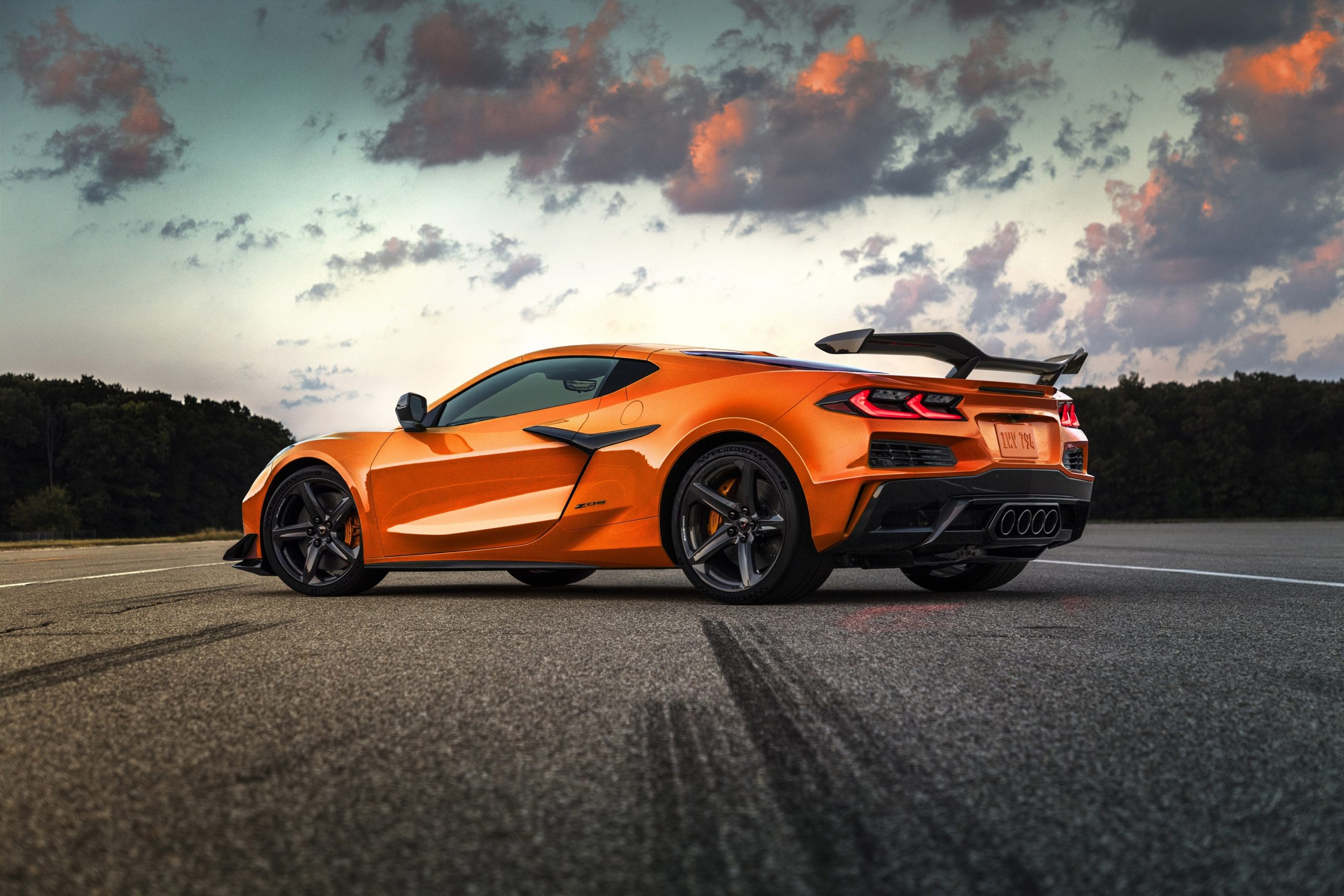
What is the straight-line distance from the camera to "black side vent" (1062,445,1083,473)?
6023 millimetres

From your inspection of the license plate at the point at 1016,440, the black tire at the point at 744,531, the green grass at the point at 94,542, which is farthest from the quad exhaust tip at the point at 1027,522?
the green grass at the point at 94,542

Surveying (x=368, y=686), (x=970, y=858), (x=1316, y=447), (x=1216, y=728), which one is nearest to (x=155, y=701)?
(x=368, y=686)

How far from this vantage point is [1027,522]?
575 centimetres

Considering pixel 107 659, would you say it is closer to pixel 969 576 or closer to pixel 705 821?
pixel 705 821

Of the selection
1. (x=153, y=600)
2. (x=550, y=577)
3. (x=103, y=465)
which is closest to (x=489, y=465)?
(x=550, y=577)

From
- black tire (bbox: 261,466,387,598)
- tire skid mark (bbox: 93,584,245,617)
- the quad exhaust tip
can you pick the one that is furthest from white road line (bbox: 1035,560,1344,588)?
tire skid mark (bbox: 93,584,245,617)

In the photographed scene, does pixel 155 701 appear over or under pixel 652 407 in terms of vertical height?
under

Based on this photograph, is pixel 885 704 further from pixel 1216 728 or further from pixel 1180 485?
pixel 1180 485

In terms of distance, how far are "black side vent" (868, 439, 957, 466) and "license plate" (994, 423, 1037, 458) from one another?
13.7 inches

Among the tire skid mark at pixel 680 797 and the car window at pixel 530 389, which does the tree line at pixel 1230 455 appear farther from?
the tire skid mark at pixel 680 797

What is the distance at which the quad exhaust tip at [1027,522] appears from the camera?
5613 millimetres

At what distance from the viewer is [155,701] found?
3232mm

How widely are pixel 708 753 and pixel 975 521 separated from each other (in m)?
3.33

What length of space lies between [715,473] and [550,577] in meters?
2.63
